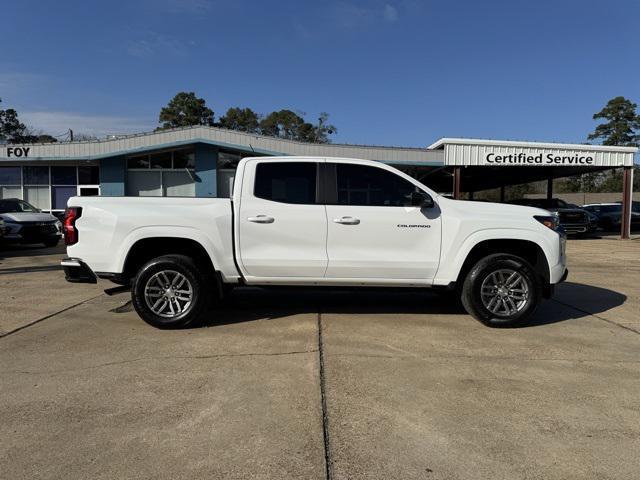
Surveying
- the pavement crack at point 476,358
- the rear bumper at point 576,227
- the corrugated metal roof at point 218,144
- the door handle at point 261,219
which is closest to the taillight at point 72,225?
the door handle at point 261,219

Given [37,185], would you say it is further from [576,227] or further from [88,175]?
[576,227]

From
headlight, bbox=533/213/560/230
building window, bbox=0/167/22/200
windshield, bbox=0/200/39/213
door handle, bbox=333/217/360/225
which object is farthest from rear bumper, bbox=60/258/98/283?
building window, bbox=0/167/22/200

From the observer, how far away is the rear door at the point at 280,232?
5723 millimetres

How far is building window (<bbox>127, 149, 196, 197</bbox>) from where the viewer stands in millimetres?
22234

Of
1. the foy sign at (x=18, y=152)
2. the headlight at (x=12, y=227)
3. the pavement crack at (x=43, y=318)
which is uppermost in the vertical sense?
the foy sign at (x=18, y=152)

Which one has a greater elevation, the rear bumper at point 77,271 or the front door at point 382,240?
the front door at point 382,240

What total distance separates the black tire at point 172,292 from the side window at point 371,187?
6.15ft

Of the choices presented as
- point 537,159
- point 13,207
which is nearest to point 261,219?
point 13,207

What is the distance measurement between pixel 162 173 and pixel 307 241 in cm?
1816

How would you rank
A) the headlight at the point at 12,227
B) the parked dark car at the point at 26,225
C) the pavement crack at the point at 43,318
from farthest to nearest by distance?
1. the parked dark car at the point at 26,225
2. the headlight at the point at 12,227
3. the pavement crack at the point at 43,318

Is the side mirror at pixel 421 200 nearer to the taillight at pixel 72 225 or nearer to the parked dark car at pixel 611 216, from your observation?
the taillight at pixel 72 225

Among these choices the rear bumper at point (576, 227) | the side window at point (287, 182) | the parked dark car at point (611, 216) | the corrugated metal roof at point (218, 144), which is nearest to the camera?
the side window at point (287, 182)

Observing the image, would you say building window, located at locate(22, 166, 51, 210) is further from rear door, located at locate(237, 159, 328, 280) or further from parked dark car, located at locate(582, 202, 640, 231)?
parked dark car, located at locate(582, 202, 640, 231)

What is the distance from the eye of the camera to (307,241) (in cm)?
575
